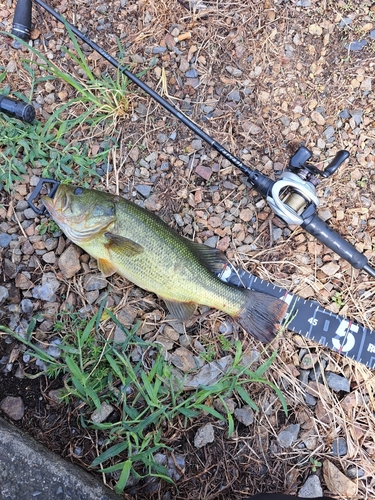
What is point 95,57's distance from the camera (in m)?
3.71

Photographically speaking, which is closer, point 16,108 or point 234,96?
point 16,108

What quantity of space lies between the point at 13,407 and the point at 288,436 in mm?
2095

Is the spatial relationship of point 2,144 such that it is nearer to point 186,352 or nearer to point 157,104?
point 157,104

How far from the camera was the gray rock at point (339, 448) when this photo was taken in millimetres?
3180

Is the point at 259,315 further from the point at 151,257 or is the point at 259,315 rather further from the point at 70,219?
the point at 70,219

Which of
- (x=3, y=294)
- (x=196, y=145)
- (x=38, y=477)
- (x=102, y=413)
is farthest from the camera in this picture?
(x=196, y=145)

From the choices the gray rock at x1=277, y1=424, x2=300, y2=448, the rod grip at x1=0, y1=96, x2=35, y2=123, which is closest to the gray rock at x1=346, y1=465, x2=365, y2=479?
the gray rock at x1=277, y1=424, x2=300, y2=448

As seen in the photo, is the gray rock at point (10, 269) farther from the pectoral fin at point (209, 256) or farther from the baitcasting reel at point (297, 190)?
the baitcasting reel at point (297, 190)

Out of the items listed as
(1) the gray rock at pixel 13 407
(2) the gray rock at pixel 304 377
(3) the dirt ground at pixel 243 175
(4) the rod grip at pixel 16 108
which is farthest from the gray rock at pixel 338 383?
(4) the rod grip at pixel 16 108

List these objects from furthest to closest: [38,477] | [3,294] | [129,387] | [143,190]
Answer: [143,190] → [3,294] → [129,387] → [38,477]

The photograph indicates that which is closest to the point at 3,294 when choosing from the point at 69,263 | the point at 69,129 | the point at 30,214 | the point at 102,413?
the point at 69,263

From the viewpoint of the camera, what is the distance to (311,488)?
120 inches

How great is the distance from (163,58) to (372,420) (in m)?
3.57

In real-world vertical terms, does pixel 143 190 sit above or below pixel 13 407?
above
